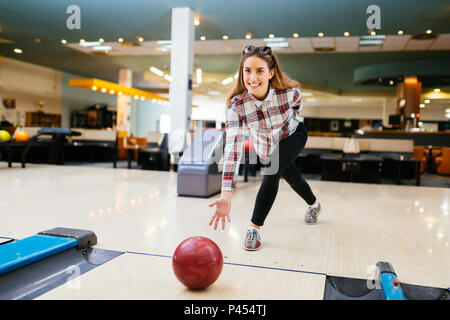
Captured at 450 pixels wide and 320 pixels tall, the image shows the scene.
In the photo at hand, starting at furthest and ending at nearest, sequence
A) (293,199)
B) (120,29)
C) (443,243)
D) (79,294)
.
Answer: (120,29)
(293,199)
(443,243)
(79,294)

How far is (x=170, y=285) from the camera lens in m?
1.42

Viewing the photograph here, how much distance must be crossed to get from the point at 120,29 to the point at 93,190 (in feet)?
14.8

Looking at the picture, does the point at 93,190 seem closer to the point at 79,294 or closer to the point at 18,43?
the point at 79,294

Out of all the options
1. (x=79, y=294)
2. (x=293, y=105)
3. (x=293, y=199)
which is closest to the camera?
(x=79, y=294)

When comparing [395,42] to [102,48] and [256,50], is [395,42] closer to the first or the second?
[102,48]

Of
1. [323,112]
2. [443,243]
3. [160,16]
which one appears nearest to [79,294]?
[443,243]

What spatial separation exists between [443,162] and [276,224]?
769cm

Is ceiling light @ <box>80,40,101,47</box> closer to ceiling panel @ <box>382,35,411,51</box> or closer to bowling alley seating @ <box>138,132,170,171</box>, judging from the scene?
bowling alley seating @ <box>138,132,170,171</box>

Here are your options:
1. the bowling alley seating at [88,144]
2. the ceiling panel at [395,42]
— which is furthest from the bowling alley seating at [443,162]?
the bowling alley seating at [88,144]

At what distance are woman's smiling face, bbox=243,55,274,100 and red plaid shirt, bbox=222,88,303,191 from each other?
72 millimetres

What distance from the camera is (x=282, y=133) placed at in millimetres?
2035

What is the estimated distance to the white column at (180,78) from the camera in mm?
6344

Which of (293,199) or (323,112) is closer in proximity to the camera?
(293,199)

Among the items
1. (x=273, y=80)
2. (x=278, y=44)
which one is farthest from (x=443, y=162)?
(x=273, y=80)
